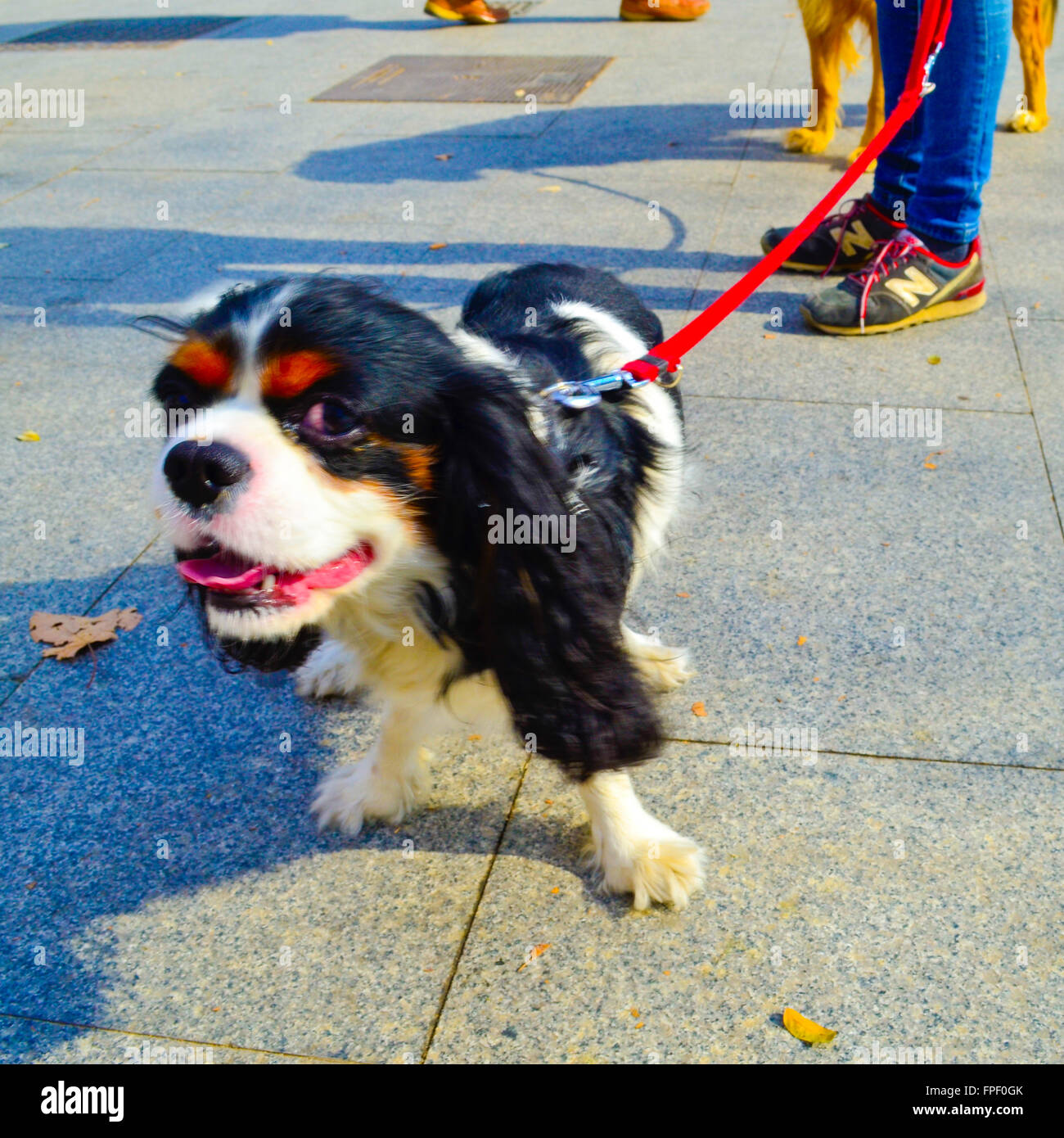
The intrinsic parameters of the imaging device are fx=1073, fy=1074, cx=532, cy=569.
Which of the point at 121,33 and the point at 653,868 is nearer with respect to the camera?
the point at 653,868

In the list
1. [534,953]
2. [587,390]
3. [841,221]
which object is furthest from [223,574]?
[841,221]

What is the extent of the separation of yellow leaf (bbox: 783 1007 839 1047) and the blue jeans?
3.64 metres

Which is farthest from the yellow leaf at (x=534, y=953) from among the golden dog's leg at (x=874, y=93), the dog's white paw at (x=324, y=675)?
the golden dog's leg at (x=874, y=93)

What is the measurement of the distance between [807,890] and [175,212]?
224 inches

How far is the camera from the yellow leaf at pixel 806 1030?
6.80 feet

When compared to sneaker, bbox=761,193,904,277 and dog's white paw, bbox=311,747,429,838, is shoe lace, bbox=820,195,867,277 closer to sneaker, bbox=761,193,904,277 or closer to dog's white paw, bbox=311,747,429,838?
sneaker, bbox=761,193,904,277

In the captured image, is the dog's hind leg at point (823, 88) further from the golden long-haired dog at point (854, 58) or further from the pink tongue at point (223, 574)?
the pink tongue at point (223, 574)

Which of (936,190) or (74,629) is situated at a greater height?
(936,190)

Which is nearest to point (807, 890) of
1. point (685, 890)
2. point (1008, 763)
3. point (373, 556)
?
point (685, 890)

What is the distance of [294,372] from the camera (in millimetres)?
1804

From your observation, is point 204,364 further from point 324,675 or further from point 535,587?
point 324,675

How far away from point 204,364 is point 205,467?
0.23 m

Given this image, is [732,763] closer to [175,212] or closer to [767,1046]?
[767,1046]

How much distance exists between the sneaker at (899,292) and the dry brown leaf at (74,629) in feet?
10.5
